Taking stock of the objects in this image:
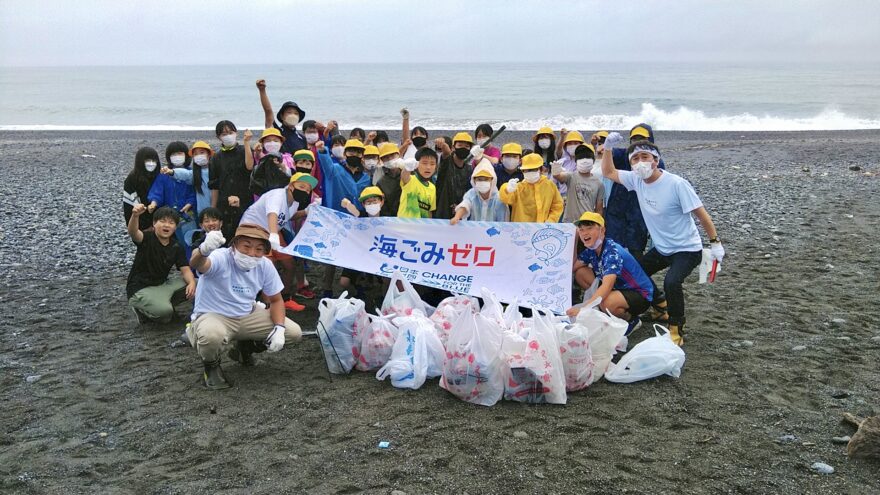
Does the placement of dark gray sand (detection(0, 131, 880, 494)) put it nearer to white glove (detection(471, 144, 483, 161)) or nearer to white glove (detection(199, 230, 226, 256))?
white glove (detection(199, 230, 226, 256))

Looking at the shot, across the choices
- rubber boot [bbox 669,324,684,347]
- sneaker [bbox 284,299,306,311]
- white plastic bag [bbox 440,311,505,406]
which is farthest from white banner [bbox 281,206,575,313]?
white plastic bag [bbox 440,311,505,406]

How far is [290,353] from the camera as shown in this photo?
20.1ft

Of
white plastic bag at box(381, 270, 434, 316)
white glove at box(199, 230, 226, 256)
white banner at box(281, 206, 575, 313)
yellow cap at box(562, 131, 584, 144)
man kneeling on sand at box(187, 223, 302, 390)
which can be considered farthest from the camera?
yellow cap at box(562, 131, 584, 144)

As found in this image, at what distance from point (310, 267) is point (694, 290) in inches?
177

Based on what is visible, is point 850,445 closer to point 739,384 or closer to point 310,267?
point 739,384

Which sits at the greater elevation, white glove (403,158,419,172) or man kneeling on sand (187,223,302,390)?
white glove (403,158,419,172)

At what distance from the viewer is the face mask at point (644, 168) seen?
19.8ft

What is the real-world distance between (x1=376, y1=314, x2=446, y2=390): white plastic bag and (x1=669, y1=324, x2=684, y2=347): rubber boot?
2.08m

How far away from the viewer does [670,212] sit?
6.04 m

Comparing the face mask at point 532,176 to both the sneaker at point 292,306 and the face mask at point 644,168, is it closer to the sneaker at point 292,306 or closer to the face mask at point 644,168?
the face mask at point 644,168

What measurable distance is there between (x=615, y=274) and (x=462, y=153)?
7.17 ft

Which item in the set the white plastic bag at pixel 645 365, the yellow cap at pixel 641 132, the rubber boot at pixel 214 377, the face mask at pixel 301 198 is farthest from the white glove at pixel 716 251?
the rubber boot at pixel 214 377

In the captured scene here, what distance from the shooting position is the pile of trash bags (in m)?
4.96

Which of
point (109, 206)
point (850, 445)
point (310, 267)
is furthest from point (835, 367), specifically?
point (109, 206)
